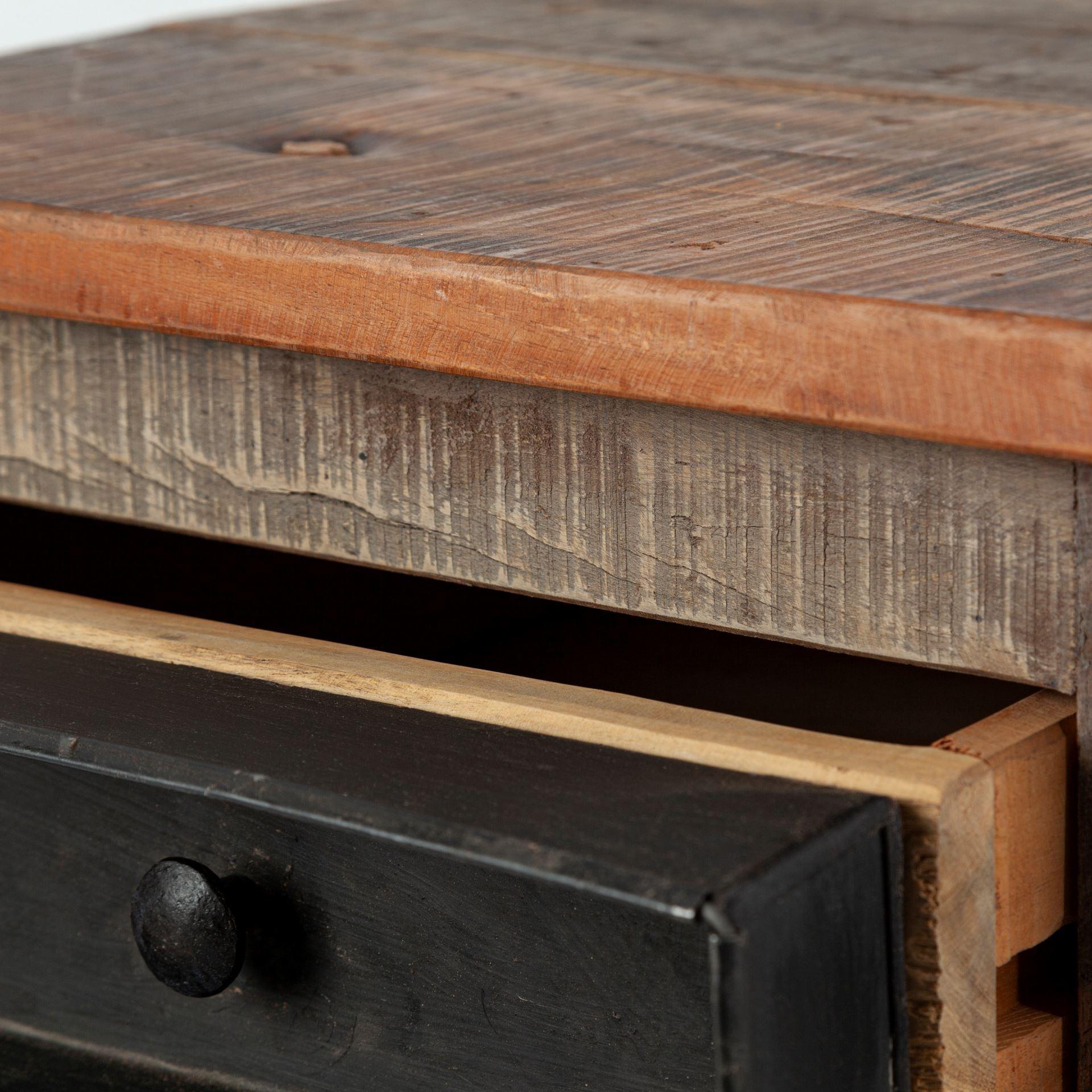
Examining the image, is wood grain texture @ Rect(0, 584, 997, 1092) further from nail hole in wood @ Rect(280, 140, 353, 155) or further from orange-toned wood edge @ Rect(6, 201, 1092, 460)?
nail hole in wood @ Rect(280, 140, 353, 155)

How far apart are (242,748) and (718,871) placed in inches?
5.6

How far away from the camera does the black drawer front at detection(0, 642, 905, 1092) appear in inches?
15.0

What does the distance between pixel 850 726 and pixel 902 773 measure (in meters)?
0.13

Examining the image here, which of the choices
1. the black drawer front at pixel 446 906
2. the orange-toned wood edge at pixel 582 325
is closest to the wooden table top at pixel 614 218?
the orange-toned wood edge at pixel 582 325

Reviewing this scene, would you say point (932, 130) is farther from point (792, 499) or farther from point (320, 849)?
point (320, 849)

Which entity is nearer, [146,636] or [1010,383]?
[1010,383]

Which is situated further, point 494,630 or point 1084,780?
point 494,630

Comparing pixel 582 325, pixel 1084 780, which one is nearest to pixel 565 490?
pixel 582 325

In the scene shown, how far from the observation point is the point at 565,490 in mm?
504

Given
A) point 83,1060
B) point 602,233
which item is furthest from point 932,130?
point 83,1060

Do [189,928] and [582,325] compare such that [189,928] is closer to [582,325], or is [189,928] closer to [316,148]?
[582,325]

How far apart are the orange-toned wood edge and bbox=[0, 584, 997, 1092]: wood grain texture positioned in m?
0.08

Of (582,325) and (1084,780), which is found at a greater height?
(582,325)

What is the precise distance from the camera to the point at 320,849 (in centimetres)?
47
